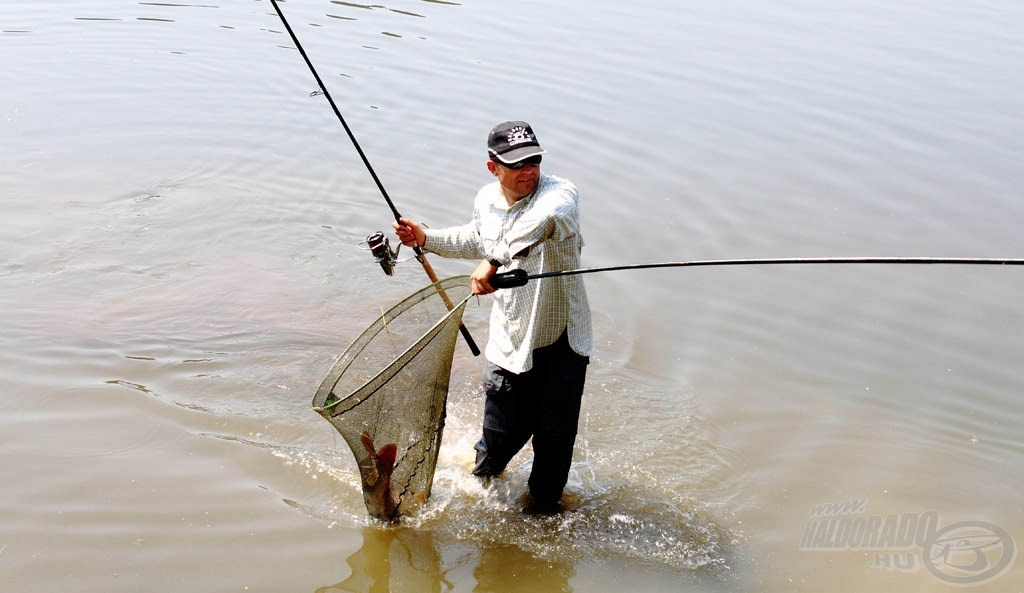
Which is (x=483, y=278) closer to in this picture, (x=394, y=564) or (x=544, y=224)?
(x=544, y=224)

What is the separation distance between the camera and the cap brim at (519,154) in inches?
133

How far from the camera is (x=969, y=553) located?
404 centimetres

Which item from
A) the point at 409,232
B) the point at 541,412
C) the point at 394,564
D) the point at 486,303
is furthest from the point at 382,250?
the point at 486,303

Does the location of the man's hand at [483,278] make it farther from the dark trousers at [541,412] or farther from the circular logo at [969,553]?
the circular logo at [969,553]

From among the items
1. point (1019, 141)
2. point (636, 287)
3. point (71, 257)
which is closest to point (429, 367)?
point (636, 287)

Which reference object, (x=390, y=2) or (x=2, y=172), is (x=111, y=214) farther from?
(x=390, y=2)

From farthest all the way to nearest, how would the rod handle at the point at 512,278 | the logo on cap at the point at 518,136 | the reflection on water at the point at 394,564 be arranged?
the reflection on water at the point at 394,564 → the logo on cap at the point at 518,136 → the rod handle at the point at 512,278

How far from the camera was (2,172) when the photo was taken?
7.37 m

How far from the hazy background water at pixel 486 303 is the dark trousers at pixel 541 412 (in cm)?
24

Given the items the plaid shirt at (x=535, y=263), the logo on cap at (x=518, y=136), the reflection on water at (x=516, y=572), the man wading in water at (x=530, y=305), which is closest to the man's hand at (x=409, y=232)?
the man wading in water at (x=530, y=305)

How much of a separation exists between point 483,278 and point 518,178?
388 mm

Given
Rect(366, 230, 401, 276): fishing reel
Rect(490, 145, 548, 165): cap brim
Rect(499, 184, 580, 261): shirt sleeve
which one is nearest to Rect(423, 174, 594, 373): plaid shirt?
Rect(499, 184, 580, 261): shirt sleeve

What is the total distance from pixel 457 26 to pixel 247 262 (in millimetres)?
6262

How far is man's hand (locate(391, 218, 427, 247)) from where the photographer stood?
3.77 meters
